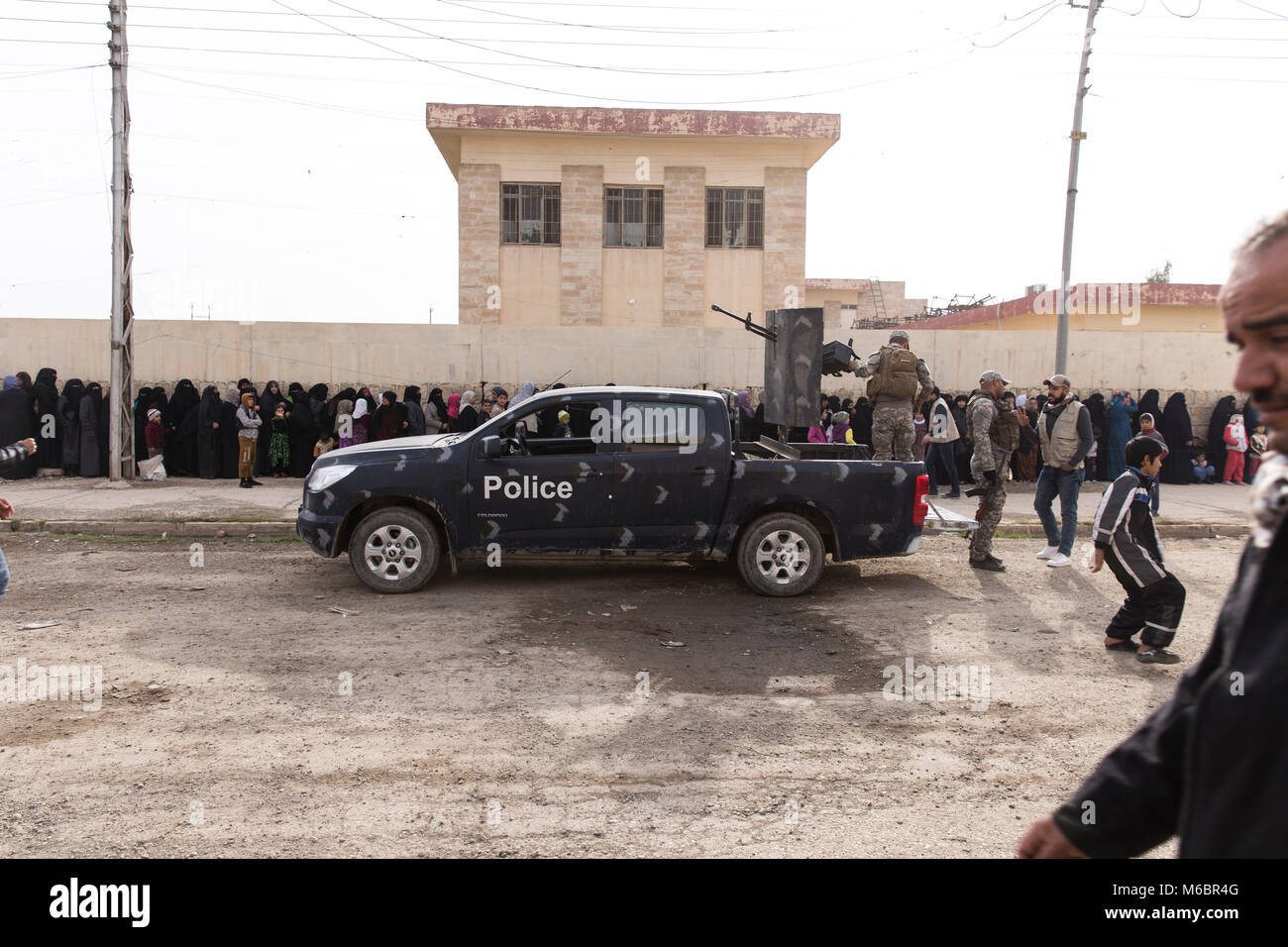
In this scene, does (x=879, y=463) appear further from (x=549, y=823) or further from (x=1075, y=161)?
(x=1075, y=161)

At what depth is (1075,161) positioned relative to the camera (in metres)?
17.7

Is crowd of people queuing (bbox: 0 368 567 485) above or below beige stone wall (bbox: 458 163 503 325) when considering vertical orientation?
below

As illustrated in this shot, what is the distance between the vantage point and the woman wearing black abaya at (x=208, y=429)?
53.4 feet

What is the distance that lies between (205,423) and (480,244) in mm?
11203

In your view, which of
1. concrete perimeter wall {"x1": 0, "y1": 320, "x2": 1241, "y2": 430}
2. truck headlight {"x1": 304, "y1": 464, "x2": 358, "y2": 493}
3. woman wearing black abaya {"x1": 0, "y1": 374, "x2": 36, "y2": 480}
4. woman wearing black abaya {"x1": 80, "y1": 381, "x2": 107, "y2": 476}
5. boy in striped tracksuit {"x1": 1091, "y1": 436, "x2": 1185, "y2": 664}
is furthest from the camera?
concrete perimeter wall {"x1": 0, "y1": 320, "x2": 1241, "y2": 430}

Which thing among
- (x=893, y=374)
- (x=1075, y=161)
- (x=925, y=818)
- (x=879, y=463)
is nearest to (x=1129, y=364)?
(x=1075, y=161)

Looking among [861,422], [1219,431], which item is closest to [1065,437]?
[861,422]

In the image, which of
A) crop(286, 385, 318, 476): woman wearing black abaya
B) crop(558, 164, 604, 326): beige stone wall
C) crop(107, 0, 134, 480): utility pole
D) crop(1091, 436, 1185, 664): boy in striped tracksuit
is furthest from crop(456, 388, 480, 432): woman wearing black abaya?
crop(1091, 436, 1185, 664): boy in striped tracksuit

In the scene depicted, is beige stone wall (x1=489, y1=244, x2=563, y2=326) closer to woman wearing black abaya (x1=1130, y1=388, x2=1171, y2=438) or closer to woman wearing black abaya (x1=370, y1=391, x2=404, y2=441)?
woman wearing black abaya (x1=370, y1=391, x2=404, y2=441)

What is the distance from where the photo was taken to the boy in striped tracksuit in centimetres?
655

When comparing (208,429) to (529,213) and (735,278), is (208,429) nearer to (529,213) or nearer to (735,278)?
(529,213)

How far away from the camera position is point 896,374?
33.4 feet

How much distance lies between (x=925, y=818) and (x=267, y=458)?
14972 mm

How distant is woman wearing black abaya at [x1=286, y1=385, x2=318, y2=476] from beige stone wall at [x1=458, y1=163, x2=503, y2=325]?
950 cm
